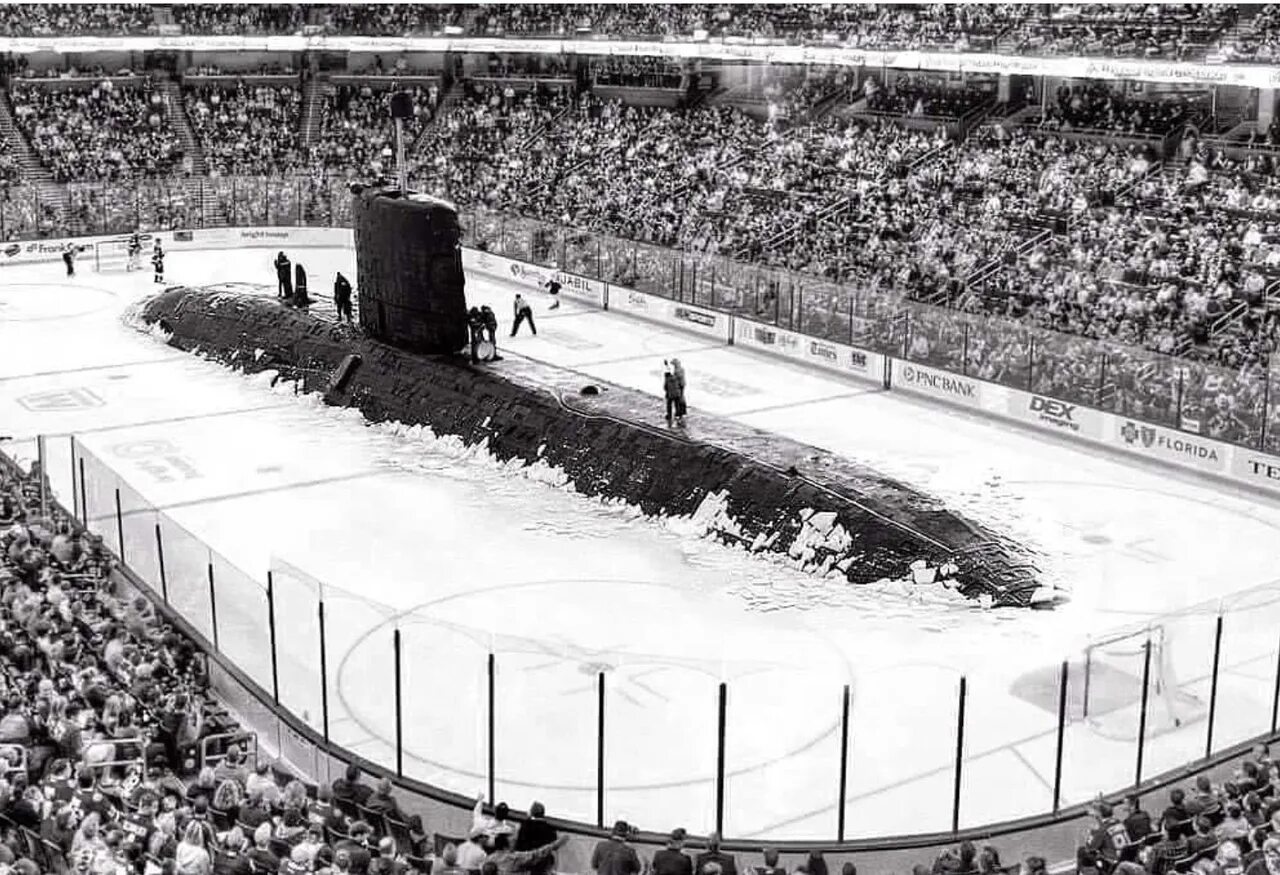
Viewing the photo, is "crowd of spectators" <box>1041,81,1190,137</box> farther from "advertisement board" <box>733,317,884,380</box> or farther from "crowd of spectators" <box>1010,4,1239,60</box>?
"advertisement board" <box>733,317,884,380</box>

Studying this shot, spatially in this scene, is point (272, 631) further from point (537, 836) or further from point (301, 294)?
point (301, 294)

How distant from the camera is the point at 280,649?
15.5 meters

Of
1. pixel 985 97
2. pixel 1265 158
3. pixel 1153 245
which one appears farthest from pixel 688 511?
pixel 985 97

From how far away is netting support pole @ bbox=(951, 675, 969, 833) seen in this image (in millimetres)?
13180

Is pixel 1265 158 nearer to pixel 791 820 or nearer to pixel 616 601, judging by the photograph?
pixel 616 601

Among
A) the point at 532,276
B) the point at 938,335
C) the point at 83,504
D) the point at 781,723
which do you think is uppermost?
the point at 781,723

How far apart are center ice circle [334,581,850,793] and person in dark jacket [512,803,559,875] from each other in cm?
75

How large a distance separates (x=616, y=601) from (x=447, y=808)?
272 inches

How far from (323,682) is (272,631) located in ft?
2.72

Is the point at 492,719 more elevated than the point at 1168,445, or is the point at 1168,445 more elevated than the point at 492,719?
the point at 492,719

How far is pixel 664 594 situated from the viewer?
20.8m

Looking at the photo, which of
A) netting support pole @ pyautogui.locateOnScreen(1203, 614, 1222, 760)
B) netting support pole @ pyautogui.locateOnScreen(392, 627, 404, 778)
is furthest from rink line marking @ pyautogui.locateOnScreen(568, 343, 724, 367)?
netting support pole @ pyautogui.locateOnScreen(1203, 614, 1222, 760)

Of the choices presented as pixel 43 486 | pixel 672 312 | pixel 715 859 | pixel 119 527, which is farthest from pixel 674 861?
pixel 672 312

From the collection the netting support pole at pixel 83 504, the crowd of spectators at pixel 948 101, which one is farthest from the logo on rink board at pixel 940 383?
the netting support pole at pixel 83 504
